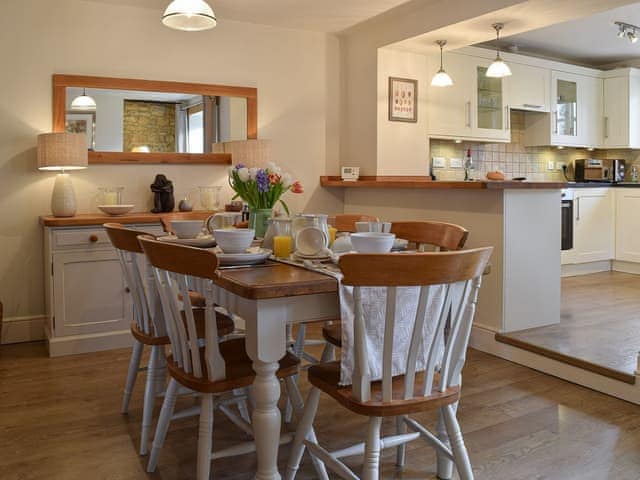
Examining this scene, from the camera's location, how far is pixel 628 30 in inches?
208

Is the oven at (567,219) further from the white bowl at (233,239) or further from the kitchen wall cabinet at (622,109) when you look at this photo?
the white bowl at (233,239)

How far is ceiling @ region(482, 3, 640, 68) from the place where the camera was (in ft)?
16.6

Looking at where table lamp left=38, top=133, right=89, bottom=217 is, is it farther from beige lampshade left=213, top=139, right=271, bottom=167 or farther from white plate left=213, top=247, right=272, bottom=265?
white plate left=213, top=247, right=272, bottom=265

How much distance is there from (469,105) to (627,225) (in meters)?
2.22

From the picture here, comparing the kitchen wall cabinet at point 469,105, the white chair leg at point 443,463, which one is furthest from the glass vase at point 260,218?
the kitchen wall cabinet at point 469,105

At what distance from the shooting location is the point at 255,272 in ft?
5.76

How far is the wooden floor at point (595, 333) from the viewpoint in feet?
9.80

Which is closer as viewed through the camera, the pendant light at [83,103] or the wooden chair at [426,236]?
the wooden chair at [426,236]

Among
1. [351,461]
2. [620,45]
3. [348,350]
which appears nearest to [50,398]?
[351,461]

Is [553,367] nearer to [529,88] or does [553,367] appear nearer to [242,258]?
[242,258]

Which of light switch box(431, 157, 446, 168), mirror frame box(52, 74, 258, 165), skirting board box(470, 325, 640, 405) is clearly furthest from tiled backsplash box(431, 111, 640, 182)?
skirting board box(470, 325, 640, 405)

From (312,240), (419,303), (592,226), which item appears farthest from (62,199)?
(592,226)

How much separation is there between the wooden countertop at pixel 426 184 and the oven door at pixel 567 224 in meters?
1.65

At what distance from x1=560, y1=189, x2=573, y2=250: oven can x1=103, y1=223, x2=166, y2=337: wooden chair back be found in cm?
452
